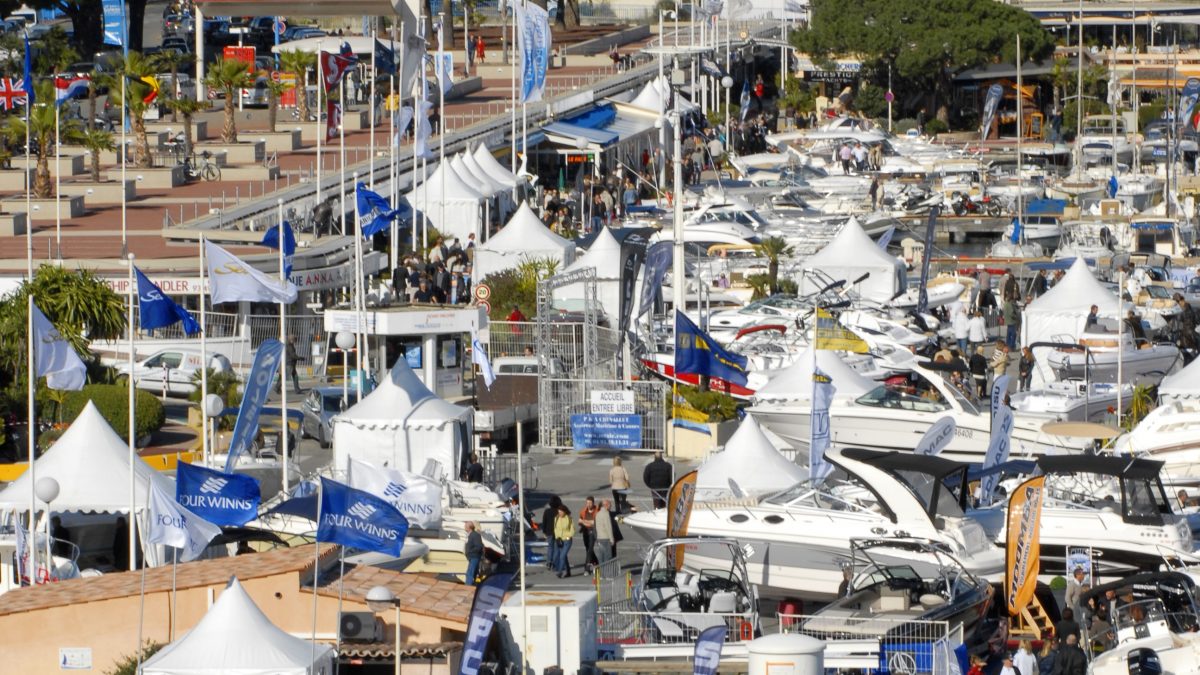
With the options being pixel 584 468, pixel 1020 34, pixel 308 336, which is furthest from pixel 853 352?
pixel 1020 34

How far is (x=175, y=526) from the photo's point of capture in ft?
85.8

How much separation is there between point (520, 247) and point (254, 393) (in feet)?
67.1

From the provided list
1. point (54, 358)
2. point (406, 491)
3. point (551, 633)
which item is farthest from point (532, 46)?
point (551, 633)

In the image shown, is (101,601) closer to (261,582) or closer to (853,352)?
(261,582)

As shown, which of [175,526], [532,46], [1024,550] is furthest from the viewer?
[532,46]

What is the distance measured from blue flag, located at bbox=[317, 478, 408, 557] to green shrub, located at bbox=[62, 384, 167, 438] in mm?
13538

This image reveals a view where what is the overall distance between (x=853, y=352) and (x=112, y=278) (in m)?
13.3

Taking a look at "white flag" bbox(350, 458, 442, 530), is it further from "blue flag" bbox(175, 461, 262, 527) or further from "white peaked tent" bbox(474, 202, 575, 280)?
"white peaked tent" bbox(474, 202, 575, 280)

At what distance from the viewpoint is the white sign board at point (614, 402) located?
126ft

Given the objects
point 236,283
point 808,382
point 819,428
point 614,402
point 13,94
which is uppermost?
point 13,94

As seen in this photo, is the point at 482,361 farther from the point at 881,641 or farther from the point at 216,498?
the point at 881,641

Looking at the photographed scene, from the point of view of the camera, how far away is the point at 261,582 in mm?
24234

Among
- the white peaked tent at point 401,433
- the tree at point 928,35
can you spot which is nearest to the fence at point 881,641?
the white peaked tent at point 401,433

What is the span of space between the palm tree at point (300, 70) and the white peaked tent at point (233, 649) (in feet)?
169
